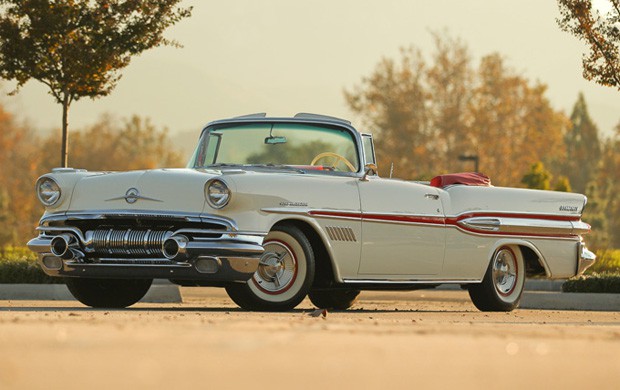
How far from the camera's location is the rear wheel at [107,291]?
11055 millimetres

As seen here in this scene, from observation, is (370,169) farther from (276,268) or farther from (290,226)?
(276,268)

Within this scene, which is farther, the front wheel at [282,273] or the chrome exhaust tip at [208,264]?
the front wheel at [282,273]

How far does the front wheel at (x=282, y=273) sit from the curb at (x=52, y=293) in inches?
170

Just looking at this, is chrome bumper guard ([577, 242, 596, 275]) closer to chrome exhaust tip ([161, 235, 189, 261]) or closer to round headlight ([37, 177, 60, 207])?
chrome exhaust tip ([161, 235, 189, 261])

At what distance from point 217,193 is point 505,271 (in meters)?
3.71

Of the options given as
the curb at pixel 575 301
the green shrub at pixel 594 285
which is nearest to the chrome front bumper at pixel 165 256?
the curb at pixel 575 301

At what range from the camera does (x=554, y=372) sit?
203 inches

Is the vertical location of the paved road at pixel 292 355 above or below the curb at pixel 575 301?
above

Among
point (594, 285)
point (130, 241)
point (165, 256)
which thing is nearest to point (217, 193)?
point (165, 256)

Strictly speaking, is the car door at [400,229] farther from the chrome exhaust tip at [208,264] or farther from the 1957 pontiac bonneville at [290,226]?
the chrome exhaust tip at [208,264]

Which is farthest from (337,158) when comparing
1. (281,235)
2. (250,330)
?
(250,330)

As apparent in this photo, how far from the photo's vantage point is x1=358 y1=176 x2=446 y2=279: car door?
10.8 meters

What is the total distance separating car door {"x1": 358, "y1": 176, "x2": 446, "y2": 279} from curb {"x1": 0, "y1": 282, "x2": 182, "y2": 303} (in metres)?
3.92

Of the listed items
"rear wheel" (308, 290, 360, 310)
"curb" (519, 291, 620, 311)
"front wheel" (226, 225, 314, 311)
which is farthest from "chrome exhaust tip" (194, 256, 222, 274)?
"curb" (519, 291, 620, 311)
